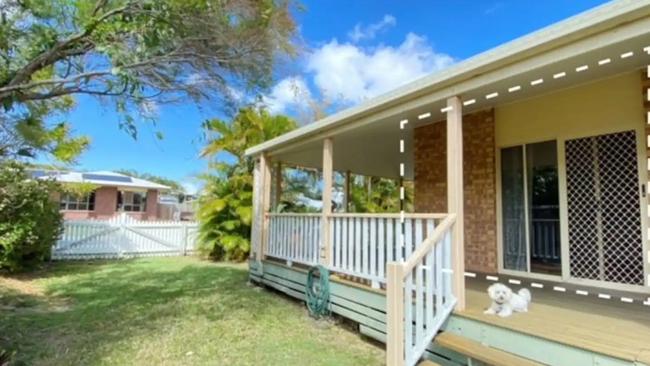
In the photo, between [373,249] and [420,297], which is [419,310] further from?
[373,249]

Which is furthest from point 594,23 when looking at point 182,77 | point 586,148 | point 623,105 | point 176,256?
point 176,256

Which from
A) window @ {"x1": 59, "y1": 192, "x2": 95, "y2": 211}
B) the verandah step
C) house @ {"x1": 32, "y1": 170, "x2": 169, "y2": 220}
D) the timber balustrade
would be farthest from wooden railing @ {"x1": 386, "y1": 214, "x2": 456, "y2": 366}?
window @ {"x1": 59, "y1": 192, "x2": 95, "y2": 211}

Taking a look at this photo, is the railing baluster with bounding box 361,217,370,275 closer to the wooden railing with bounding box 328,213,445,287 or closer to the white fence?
the wooden railing with bounding box 328,213,445,287

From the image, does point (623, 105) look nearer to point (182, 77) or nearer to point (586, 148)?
point (586, 148)

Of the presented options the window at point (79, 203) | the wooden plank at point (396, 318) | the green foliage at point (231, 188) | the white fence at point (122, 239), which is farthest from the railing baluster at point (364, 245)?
the window at point (79, 203)

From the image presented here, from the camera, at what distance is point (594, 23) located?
3.01m

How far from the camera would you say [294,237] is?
7.25m

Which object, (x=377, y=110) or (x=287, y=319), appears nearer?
(x=377, y=110)

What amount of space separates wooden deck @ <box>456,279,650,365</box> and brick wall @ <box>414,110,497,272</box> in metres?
1.63

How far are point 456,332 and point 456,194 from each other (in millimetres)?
1334

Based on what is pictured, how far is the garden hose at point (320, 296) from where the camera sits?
19.7 feet

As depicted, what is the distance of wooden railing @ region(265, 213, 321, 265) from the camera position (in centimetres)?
663

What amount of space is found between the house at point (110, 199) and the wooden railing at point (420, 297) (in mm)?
20364

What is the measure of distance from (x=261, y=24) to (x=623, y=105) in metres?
4.56
